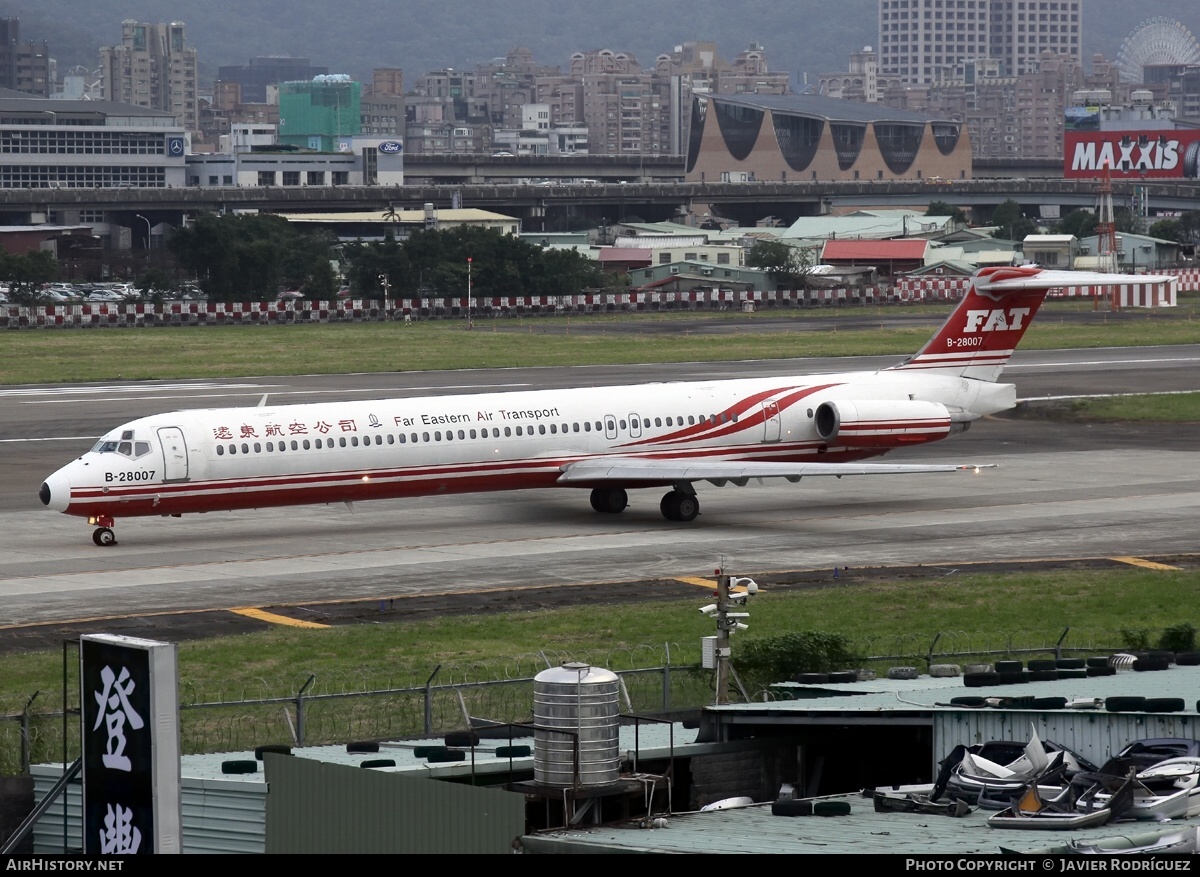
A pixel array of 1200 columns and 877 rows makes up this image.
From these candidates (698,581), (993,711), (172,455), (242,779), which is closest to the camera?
(993,711)

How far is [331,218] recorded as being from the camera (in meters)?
198

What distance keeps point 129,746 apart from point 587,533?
28.3 m

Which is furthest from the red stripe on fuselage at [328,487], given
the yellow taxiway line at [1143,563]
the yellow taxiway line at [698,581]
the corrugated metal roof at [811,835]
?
the corrugated metal roof at [811,835]

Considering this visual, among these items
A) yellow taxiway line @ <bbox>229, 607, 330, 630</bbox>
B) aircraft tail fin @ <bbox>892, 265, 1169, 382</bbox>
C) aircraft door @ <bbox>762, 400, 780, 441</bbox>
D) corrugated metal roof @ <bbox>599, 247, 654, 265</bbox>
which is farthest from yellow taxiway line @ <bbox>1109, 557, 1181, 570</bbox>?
corrugated metal roof @ <bbox>599, 247, 654, 265</bbox>

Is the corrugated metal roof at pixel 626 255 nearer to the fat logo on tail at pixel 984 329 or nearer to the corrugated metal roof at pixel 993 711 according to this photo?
the fat logo on tail at pixel 984 329

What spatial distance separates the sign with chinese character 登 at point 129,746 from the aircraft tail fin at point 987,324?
35.8m

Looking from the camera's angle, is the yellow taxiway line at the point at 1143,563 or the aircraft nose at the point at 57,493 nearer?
the yellow taxiway line at the point at 1143,563

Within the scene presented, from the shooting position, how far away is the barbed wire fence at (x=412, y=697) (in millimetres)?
22516

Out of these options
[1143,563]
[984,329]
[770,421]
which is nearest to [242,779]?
[1143,563]

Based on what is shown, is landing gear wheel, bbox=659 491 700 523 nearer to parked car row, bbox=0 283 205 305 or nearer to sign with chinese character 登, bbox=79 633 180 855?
sign with chinese character 登, bbox=79 633 180 855

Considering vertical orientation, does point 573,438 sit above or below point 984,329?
below

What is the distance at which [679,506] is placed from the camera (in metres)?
44.7

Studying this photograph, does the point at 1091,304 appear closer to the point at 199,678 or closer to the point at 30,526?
the point at 30,526

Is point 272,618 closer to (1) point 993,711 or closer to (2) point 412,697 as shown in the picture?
(2) point 412,697
